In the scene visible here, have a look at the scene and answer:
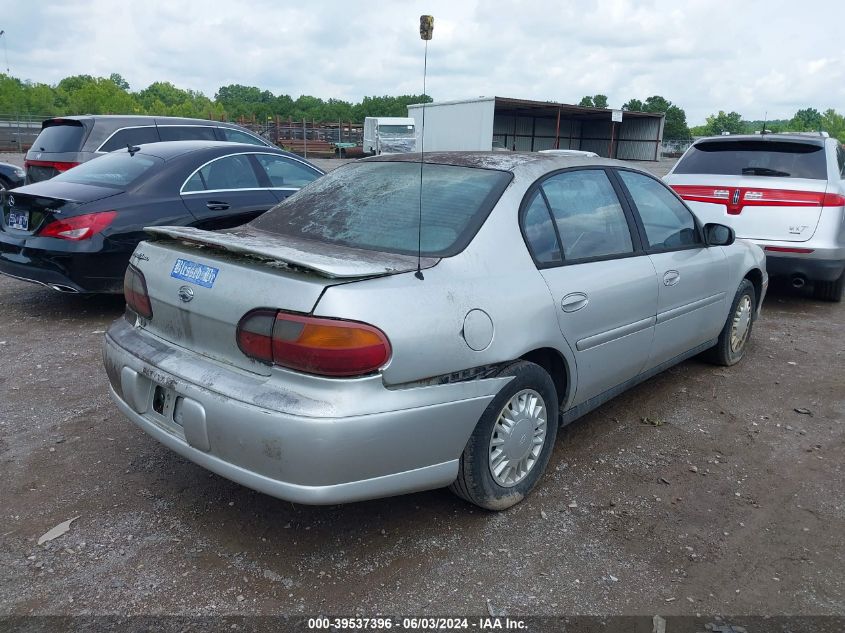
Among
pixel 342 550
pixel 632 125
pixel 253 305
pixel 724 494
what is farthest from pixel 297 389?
pixel 632 125

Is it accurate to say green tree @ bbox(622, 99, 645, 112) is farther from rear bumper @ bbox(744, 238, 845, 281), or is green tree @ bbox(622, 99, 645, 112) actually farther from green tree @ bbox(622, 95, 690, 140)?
rear bumper @ bbox(744, 238, 845, 281)

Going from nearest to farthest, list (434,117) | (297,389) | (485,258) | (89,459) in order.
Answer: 1. (297,389)
2. (485,258)
3. (89,459)
4. (434,117)

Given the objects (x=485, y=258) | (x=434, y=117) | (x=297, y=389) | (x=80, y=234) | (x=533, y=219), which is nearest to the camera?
(x=297, y=389)

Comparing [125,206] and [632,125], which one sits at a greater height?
[632,125]

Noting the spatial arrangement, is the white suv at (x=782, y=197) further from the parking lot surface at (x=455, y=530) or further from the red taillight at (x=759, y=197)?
the parking lot surface at (x=455, y=530)

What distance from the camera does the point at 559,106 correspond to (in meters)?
38.8

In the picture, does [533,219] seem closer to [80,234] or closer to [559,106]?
[80,234]

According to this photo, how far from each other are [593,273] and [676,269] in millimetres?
920

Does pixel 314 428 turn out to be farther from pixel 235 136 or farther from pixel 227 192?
pixel 235 136

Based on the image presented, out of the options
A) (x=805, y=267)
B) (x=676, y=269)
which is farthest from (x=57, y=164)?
(x=805, y=267)

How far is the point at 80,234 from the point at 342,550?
12.8 ft

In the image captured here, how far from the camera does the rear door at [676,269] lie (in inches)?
151

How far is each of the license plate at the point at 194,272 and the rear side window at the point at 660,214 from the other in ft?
7.83

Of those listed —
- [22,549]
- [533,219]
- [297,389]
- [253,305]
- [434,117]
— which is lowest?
[22,549]
